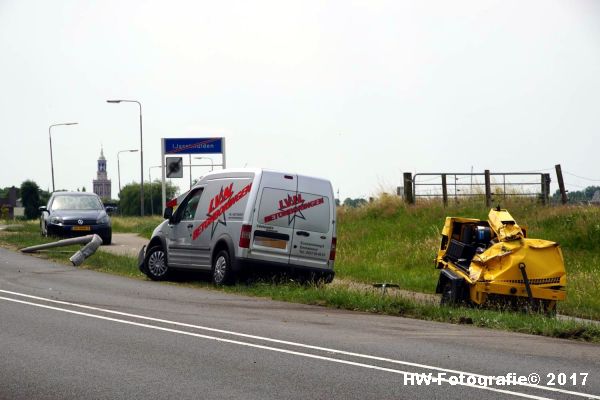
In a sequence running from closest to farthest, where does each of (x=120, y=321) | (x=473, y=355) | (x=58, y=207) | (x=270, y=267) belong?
1. (x=473, y=355)
2. (x=120, y=321)
3. (x=270, y=267)
4. (x=58, y=207)

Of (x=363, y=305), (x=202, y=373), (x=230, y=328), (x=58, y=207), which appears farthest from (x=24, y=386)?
(x=58, y=207)

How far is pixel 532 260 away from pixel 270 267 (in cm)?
536

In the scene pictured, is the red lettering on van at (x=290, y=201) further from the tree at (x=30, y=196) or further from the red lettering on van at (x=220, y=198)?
the tree at (x=30, y=196)

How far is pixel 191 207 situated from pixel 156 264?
153cm

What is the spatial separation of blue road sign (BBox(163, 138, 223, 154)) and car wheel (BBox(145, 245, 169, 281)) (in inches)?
708

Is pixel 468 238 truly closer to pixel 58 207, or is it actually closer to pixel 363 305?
pixel 363 305

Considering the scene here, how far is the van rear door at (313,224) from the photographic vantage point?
18688 millimetres

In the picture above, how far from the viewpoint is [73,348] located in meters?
10.3

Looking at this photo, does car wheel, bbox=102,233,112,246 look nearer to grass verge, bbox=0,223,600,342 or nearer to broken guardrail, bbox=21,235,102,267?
broken guardrail, bbox=21,235,102,267

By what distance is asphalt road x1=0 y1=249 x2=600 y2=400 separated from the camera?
814 cm

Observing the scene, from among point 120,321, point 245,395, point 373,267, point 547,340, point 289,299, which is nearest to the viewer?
point 245,395

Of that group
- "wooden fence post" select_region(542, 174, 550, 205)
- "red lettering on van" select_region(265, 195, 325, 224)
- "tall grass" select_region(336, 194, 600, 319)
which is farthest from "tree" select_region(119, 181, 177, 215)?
"red lettering on van" select_region(265, 195, 325, 224)

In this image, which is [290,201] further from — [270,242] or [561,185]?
[561,185]

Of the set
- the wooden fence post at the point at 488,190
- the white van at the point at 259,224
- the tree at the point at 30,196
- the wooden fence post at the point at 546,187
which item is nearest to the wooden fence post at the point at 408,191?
the wooden fence post at the point at 488,190
